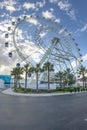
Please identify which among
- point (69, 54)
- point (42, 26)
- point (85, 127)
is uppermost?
point (42, 26)

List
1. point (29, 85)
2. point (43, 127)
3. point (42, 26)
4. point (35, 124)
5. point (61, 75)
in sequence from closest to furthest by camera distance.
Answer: point (43, 127) < point (35, 124) < point (42, 26) < point (29, 85) < point (61, 75)

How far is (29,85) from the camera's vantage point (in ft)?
306

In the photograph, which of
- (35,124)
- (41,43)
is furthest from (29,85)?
(35,124)

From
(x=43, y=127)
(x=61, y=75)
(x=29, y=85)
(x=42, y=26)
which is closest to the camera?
(x=43, y=127)

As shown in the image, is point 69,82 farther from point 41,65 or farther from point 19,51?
point 19,51

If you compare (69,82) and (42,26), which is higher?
(42,26)

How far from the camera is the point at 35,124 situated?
1477 centimetres

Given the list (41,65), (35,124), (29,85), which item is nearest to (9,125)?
(35,124)

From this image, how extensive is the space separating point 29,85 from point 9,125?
3112 inches

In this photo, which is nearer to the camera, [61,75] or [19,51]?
[19,51]

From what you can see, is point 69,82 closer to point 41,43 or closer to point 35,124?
point 41,43

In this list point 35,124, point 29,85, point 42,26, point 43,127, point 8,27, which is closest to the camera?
point 43,127

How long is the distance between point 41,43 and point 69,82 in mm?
32904

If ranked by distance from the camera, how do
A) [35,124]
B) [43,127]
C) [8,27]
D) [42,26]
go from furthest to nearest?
[42,26]
[8,27]
[35,124]
[43,127]
